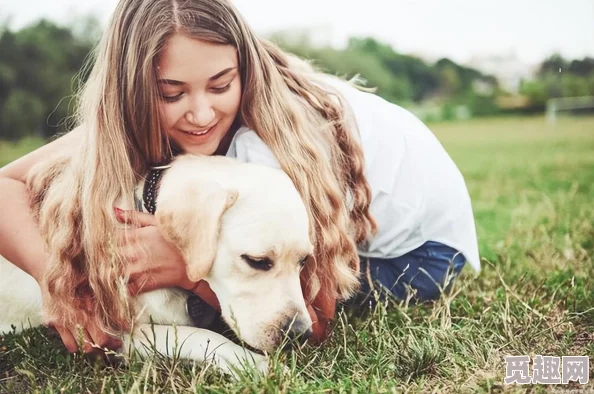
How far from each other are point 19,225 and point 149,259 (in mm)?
737

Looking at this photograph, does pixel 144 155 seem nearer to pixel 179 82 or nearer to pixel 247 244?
pixel 179 82

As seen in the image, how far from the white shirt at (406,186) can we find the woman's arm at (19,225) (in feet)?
4.65

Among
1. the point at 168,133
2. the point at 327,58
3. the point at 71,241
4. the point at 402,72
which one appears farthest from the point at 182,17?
the point at 327,58

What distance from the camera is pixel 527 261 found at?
145 inches

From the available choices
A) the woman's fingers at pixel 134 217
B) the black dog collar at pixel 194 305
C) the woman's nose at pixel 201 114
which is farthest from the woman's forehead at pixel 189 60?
the woman's fingers at pixel 134 217

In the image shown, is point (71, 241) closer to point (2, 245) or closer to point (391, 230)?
point (2, 245)

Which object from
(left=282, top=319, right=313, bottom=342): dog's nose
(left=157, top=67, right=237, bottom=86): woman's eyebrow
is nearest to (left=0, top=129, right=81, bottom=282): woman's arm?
(left=157, top=67, right=237, bottom=86): woman's eyebrow

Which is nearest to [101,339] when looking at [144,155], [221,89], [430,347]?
[144,155]

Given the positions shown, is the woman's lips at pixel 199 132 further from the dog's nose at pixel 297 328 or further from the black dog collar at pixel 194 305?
the dog's nose at pixel 297 328

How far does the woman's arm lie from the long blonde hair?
88 mm

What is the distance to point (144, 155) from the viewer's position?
279 cm

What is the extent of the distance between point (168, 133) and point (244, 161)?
36cm

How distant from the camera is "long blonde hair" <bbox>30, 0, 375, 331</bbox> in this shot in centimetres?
258

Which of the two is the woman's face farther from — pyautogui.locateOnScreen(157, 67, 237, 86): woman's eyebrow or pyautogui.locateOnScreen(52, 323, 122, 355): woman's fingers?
pyautogui.locateOnScreen(52, 323, 122, 355): woman's fingers
